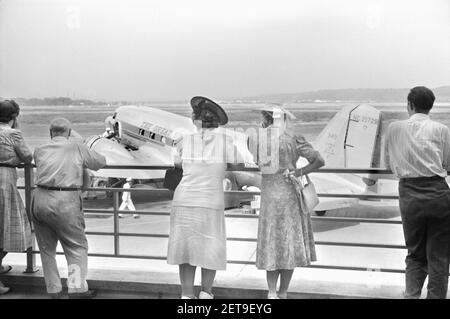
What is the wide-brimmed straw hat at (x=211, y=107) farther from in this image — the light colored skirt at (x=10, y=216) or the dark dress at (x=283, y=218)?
the light colored skirt at (x=10, y=216)

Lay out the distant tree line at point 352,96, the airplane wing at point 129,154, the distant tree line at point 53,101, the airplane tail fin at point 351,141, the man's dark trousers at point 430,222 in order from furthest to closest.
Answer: the airplane wing at point 129,154 < the airplane tail fin at point 351,141 < the distant tree line at point 53,101 < the distant tree line at point 352,96 < the man's dark trousers at point 430,222

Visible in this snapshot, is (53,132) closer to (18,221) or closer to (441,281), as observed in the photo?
(18,221)

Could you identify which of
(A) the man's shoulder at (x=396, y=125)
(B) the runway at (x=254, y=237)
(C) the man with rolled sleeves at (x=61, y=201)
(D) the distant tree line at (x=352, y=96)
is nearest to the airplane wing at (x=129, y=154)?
(B) the runway at (x=254, y=237)

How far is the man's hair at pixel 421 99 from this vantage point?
2.38 m

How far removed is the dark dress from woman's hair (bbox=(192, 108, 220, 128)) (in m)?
0.33

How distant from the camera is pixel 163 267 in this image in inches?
145

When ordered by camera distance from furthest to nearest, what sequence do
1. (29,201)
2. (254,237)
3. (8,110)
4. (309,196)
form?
(254,237) → (29,201) → (8,110) → (309,196)

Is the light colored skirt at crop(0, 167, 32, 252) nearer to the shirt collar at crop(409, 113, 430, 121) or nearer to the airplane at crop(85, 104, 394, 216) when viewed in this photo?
the shirt collar at crop(409, 113, 430, 121)

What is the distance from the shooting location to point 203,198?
8.02ft

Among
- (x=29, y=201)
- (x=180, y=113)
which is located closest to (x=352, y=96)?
(x=180, y=113)

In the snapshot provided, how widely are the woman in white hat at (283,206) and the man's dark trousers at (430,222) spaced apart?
1.48ft

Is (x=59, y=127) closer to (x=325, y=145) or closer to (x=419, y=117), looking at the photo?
(x=419, y=117)

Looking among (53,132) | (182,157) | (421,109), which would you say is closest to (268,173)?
(182,157)

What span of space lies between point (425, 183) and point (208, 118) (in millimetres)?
1081
